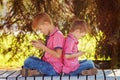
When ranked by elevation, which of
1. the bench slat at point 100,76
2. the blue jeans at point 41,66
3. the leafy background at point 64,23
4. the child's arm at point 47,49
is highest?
the leafy background at point 64,23

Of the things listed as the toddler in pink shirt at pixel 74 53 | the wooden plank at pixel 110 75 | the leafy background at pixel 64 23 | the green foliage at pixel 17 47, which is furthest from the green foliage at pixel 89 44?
the toddler in pink shirt at pixel 74 53

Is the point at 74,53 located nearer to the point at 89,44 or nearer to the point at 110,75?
the point at 110,75

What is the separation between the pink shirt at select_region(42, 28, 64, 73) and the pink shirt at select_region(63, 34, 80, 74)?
6 cm

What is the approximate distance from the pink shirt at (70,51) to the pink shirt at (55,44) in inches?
2.4

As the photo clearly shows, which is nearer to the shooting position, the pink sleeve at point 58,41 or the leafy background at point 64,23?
the pink sleeve at point 58,41

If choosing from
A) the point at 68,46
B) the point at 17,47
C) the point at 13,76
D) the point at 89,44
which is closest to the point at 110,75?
the point at 68,46

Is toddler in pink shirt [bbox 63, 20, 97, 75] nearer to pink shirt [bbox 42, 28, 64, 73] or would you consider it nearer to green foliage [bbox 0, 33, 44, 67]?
pink shirt [bbox 42, 28, 64, 73]

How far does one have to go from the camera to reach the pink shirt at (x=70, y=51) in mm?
4742

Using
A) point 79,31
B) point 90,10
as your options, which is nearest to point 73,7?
point 90,10

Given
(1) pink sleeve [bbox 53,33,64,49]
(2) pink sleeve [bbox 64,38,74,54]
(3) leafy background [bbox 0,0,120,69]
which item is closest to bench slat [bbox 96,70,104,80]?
(2) pink sleeve [bbox 64,38,74,54]

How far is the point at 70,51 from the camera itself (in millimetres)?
4746

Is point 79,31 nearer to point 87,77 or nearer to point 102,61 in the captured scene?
point 87,77

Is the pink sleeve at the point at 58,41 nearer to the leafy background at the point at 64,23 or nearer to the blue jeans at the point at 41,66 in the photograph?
the blue jeans at the point at 41,66

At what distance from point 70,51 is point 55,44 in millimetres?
194
